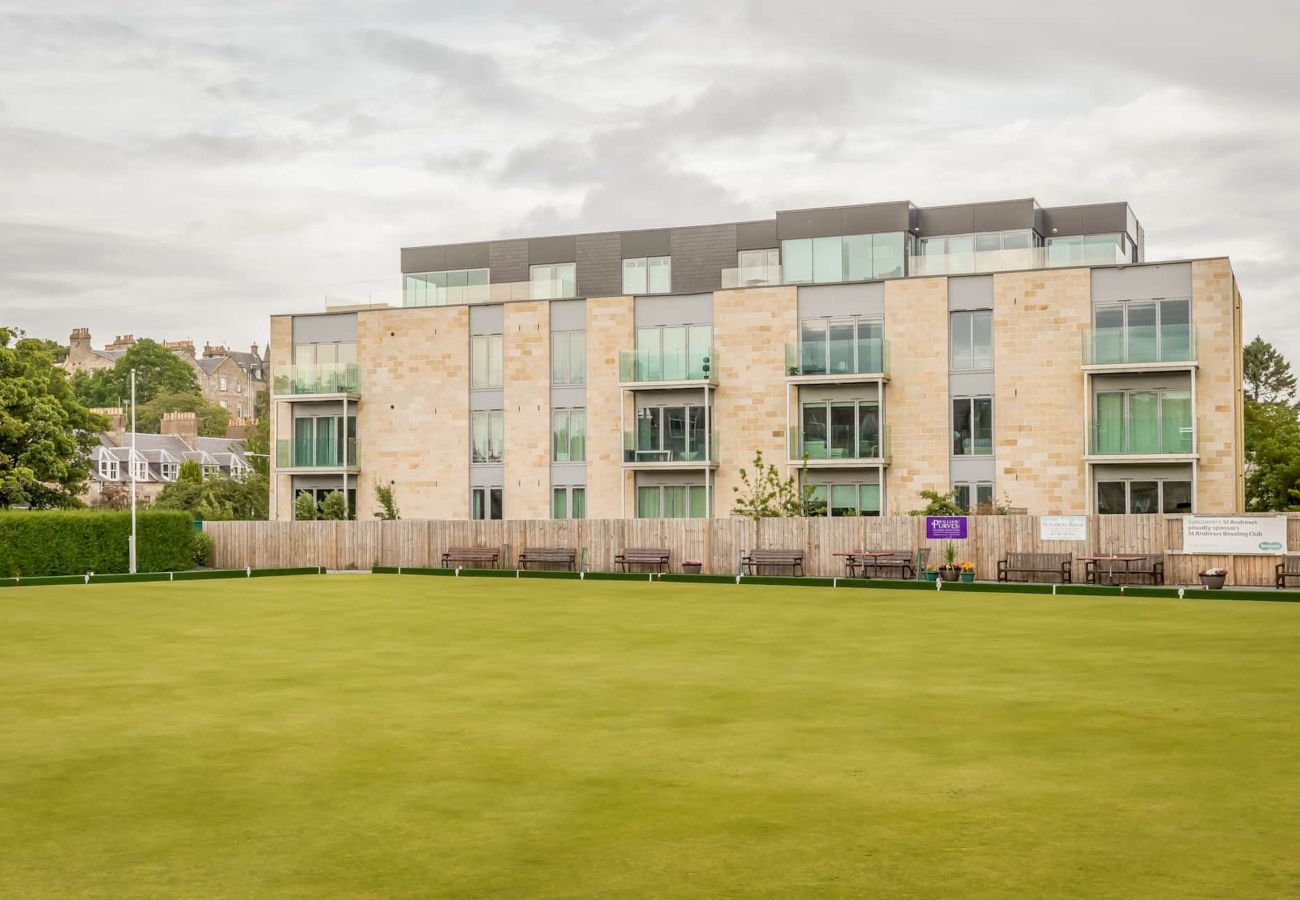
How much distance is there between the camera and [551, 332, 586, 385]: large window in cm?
4841

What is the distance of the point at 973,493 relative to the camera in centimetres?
4306

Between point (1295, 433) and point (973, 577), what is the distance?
27920mm

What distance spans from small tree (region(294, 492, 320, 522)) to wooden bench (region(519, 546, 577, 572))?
Result: 900 centimetres

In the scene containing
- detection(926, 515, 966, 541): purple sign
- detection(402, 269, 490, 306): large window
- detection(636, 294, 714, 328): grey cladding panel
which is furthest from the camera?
detection(402, 269, 490, 306): large window

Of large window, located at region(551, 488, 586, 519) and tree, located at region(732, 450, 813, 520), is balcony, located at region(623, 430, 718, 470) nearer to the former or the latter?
tree, located at region(732, 450, 813, 520)

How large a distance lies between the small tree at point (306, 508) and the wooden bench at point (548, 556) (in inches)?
354

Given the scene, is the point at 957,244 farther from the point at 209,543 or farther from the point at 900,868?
the point at 900,868

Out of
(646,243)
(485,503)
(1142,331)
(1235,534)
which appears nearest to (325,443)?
(485,503)

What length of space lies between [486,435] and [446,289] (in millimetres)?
5866

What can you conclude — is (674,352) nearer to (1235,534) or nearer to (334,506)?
(334,506)

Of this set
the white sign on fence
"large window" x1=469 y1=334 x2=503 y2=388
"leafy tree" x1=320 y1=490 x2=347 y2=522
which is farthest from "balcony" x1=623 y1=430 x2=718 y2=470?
the white sign on fence

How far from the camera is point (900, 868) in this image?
7.16 m

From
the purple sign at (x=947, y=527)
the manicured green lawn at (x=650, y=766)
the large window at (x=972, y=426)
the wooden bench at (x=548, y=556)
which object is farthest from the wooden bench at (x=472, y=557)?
the manicured green lawn at (x=650, y=766)

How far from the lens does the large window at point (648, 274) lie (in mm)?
53094
